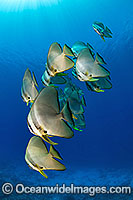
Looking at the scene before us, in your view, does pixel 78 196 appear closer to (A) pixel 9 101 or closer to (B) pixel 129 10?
(B) pixel 129 10

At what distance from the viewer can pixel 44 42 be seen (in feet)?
113

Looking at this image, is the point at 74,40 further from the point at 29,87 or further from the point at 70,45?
the point at 29,87

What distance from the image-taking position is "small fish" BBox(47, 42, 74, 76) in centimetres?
230

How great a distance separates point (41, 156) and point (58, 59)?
120 cm

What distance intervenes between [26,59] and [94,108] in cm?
3639

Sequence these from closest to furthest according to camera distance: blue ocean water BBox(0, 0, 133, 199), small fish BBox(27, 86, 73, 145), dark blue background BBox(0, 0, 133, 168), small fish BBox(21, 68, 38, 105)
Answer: small fish BBox(27, 86, 73, 145) < small fish BBox(21, 68, 38, 105) < blue ocean water BBox(0, 0, 133, 199) < dark blue background BBox(0, 0, 133, 168)

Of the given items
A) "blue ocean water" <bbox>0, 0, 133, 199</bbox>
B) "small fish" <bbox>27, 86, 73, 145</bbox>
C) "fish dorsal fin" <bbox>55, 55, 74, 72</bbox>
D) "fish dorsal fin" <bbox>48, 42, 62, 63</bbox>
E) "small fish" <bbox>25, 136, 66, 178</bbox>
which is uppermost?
"blue ocean water" <bbox>0, 0, 133, 199</bbox>

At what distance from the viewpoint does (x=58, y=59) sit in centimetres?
231

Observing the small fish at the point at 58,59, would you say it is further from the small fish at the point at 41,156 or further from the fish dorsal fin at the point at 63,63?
the small fish at the point at 41,156

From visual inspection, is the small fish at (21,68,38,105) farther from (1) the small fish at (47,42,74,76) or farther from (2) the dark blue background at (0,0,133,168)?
A: (2) the dark blue background at (0,0,133,168)

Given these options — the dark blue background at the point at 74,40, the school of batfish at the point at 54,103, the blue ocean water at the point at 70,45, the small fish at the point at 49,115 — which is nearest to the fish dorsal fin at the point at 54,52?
the school of batfish at the point at 54,103

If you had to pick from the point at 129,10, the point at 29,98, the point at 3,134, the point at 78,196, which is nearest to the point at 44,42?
the point at 129,10

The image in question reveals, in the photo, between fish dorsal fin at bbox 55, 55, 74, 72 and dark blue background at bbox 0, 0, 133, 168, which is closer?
fish dorsal fin at bbox 55, 55, 74, 72

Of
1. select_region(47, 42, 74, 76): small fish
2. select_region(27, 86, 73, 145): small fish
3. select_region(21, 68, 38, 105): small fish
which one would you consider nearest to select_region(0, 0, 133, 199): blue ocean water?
select_region(21, 68, 38, 105): small fish
